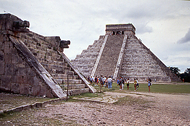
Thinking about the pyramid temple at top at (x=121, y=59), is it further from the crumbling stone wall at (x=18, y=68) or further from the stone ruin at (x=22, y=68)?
the crumbling stone wall at (x=18, y=68)

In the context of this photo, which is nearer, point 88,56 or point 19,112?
point 19,112

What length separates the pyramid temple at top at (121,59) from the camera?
3222cm

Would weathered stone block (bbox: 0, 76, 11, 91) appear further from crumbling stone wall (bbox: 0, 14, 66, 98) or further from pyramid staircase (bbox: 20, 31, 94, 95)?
pyramid staircase (bbox: 20, 31, 94, 95)

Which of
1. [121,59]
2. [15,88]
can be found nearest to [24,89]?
[15,88]

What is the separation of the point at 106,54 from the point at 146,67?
7.58m

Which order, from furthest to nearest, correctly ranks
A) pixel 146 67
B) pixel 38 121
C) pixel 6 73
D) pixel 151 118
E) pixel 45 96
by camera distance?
1. pixel 146 67
2. pixel 6 73
3. pixel 45 96
4. pixel 151 118
5. pixel 38 121

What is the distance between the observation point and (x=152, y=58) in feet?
116

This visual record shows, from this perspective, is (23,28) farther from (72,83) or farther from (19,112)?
(19,112)

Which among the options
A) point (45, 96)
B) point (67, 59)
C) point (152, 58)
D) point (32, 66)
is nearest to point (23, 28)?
point (32, 66)

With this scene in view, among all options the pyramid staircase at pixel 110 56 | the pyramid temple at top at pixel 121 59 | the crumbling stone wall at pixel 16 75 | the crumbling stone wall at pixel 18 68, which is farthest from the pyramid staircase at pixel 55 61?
the pyramid staircase at pixel 110 56

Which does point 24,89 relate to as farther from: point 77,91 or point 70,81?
point 70,81

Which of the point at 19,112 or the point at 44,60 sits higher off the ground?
the point at 44,60

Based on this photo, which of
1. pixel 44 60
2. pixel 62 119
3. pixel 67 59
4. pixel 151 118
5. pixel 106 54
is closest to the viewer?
pixel 62 119

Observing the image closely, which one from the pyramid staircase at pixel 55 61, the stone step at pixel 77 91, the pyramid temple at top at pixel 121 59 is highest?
the pyramid temple at top at pixel 121 59
